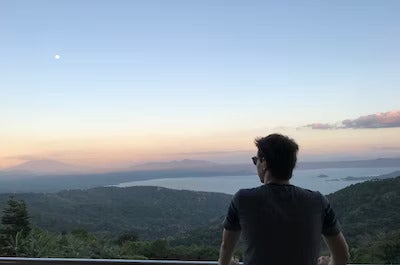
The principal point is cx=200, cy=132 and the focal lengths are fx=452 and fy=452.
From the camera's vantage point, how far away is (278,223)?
4.21 feet

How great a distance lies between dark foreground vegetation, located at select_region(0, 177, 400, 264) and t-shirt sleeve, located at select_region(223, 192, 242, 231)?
135 centimetres

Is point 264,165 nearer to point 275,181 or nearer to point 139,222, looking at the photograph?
point 275,181

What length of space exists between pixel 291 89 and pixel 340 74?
0.67m

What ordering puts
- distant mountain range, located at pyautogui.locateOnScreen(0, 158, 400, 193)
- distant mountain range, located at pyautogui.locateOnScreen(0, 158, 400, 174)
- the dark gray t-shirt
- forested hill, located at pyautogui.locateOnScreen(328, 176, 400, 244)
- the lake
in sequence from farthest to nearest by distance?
distant mountain range, located at pyautogui.locateOnScreen(0, 158, 400, 193)
distant mountain range, located at pyautogui.locateOnScreen(0, 158, 400, 174)
forested hill, located at pyautogui.locateOnScreen(328, 176, 400, 244)
the lake
the dark gray t-shirt

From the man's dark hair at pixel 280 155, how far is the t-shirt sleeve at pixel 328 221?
0.15 meters

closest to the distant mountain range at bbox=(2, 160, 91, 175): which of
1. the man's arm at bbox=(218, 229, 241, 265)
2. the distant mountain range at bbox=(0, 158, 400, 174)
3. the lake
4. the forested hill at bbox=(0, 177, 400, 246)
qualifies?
the distant mountain range at bbox=(0, 158, 400, 174)

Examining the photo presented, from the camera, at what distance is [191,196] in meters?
5.71

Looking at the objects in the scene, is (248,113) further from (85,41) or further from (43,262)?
(43,262)

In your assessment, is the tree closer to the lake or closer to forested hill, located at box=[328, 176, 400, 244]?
the lake

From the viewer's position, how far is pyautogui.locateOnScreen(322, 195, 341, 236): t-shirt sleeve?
136cm

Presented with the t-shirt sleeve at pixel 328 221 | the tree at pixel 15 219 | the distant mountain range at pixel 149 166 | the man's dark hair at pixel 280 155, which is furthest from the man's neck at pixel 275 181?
the tree at pixel 15 219

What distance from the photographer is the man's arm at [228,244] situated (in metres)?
1.36

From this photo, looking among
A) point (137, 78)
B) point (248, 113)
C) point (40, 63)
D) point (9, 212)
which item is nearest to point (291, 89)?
point (248, 113)

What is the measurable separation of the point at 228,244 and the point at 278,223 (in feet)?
0.59
